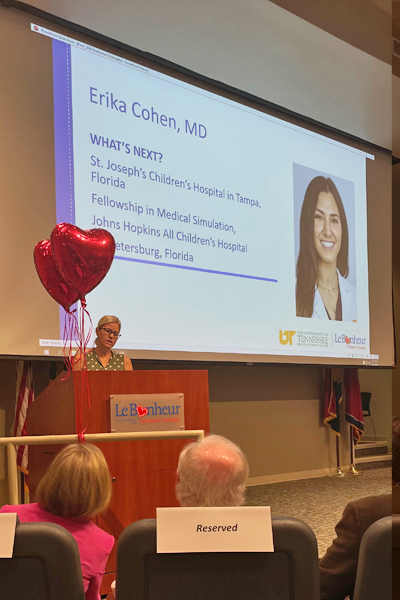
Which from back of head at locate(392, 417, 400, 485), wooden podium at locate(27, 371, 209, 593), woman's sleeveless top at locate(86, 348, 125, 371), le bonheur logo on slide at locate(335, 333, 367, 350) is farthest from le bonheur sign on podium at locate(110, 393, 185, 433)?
le bonheur logo on slide at locate(335, 333, 367, 350)

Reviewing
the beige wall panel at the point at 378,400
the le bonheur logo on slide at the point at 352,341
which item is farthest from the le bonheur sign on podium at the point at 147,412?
the beige wall panel at the point at 378,400

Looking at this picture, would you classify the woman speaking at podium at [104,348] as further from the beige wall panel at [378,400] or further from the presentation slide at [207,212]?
the beige wall panel at [378,400]

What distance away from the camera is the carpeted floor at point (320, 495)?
378cm

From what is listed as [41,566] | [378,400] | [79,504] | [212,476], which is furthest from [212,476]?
[378,400]

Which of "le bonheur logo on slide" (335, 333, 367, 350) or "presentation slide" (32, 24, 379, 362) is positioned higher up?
"presentation slide" (32, 24, 379, 362)

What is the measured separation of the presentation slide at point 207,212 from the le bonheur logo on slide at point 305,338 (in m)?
0.01

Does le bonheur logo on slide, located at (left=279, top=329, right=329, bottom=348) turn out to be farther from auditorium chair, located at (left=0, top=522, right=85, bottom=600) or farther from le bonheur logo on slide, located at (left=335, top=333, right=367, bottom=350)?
auditorium chair, located at (left=0, top=522, right=85, bottom=600)

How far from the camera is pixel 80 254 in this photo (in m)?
2.24

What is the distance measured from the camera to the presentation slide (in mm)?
3773

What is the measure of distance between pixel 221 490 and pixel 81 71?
3157mm

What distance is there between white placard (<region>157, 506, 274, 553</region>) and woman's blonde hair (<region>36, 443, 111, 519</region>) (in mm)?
447

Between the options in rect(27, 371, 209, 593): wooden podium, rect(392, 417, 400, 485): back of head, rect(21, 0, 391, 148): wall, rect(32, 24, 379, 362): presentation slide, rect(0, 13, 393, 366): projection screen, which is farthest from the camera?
rect(21, 0, 391, 148): wall

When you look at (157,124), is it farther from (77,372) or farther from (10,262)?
(77,372)

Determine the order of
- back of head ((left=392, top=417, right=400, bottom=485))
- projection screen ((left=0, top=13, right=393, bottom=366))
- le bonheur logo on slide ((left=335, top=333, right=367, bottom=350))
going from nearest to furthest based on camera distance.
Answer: back of head ((left=392, top=417, right=400, bottom=485)), projection screen ((left=0, top=13, right=393, bottom=366)), le bonheur logo on slide ((left=335, top=333, right=367, bottom=350))
